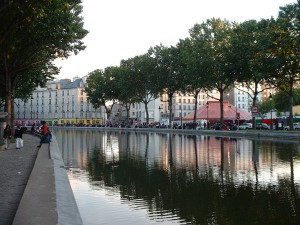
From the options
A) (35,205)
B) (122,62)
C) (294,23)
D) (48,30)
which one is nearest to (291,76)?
(294,23)

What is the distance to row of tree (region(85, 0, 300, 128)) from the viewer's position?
158 feet

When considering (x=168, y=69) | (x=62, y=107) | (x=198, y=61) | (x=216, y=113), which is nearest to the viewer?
(x=198, y=61)

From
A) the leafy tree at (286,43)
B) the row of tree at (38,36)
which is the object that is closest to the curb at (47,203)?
the row of tree at (38,36)

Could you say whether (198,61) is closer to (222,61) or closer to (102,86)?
(222,61)

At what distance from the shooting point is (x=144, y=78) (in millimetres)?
94375

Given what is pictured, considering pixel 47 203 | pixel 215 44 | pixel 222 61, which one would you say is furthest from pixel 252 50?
pixel 47 203

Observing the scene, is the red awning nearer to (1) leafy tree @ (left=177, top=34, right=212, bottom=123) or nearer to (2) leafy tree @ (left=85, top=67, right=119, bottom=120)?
(1) leafy tree @ (left=177, top=34, right=212, bottom=123)

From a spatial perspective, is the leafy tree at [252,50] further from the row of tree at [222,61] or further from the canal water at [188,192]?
the canal water at [188,192]

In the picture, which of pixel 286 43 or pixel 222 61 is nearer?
pixel 286 43

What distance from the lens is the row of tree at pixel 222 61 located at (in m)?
48.2

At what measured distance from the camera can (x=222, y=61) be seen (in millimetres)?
59031

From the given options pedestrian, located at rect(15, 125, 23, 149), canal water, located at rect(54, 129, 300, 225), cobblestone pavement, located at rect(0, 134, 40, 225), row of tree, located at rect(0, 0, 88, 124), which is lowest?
canal water, located at rect(54, 129, 300, 225)

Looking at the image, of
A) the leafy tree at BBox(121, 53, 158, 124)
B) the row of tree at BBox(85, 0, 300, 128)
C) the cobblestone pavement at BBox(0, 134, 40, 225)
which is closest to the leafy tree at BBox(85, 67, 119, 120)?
the row of tree at BBox(85, 0, 300, 128)

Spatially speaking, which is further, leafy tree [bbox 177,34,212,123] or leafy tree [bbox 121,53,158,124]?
leafy tree [bbox 121,53,158,124]
